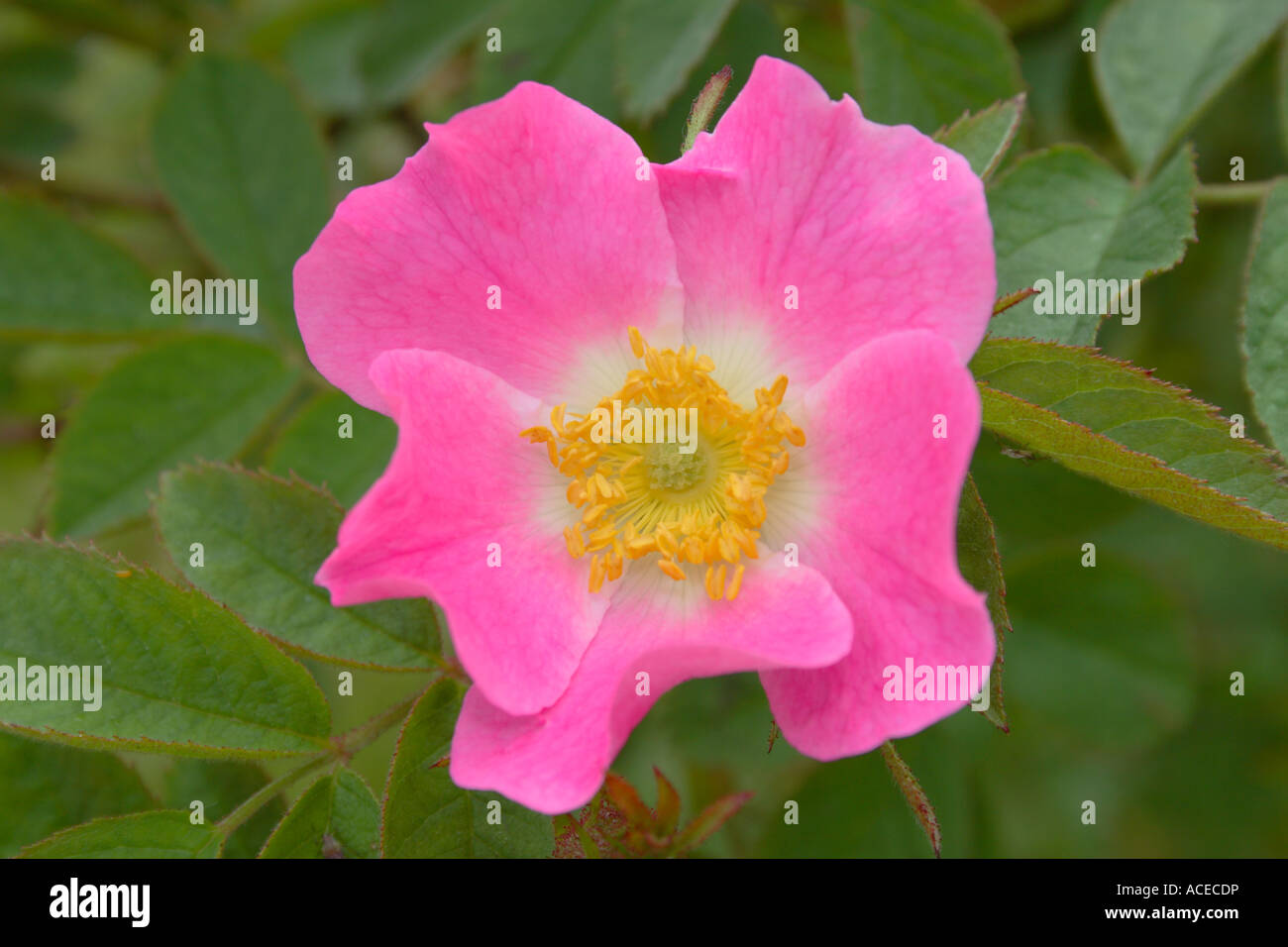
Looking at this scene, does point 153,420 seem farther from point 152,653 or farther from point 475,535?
point 475,535

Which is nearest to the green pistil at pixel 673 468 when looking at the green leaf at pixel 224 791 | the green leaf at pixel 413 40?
the green leaf at pixel 224 791

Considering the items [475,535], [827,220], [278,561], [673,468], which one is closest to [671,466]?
[673,468]

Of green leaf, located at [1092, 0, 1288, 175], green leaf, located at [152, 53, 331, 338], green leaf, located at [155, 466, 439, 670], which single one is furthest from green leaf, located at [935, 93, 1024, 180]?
green leaf, located at [152, 53, 331, 338]

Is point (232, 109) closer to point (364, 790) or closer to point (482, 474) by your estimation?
point (482, 474)

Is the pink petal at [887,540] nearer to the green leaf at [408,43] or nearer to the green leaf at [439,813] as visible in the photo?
the green leaf at [439,813]

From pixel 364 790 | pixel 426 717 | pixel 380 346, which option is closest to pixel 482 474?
pixel 380 346
